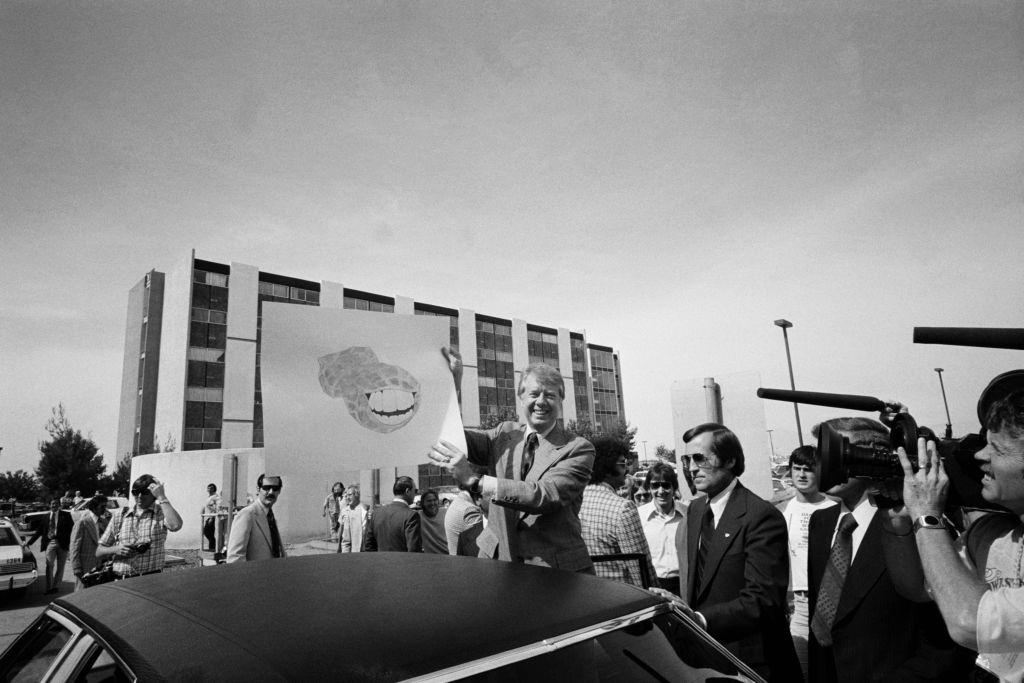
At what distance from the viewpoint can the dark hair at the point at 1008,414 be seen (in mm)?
1783

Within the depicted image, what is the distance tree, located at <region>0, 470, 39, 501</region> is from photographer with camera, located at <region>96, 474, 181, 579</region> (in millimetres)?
41864

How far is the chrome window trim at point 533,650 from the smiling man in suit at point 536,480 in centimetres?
83

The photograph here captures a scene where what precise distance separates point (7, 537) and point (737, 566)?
1437 cm

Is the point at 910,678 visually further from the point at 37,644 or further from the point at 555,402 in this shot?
the point at 37,644

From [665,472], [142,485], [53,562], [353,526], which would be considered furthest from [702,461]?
[53,562]

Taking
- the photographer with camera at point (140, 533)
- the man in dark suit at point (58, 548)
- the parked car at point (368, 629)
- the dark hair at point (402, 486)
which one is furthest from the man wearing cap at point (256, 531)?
the man in dark suit at point (58, 548)

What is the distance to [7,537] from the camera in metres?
12.0

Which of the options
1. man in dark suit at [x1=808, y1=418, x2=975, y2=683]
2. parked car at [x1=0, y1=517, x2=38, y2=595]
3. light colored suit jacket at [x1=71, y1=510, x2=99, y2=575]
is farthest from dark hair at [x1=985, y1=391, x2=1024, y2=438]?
parked car at [x1=0, y1=517, x2=38, y2=595]

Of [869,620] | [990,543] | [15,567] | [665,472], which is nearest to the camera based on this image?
[990,543]

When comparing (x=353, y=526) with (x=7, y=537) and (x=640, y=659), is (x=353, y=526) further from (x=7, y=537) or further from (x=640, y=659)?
(x=640, y=659)

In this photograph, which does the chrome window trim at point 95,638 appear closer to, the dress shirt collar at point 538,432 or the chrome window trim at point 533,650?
the chrome window trim at point 533,650

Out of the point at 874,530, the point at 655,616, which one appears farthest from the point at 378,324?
the point at 874,530

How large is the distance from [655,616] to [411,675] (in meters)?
0.88

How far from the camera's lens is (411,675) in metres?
1.45
